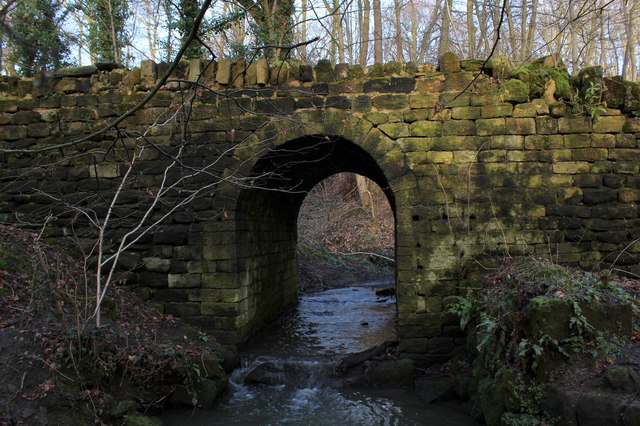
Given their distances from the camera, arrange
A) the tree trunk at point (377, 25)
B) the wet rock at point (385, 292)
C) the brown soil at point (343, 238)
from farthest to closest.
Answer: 1. the tree trunk at point (377, 25)
2. the brown soil at point (343, 238)
3. the wet rock at point (385, 292)

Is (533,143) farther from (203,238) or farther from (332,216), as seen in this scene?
(332,216)

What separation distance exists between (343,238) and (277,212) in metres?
9.00

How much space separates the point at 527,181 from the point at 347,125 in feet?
8.23

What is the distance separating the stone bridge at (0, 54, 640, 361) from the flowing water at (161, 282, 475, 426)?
0.66m

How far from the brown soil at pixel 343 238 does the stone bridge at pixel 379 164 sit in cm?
491

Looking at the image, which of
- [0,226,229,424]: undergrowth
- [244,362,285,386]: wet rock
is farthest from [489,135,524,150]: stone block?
[0,226,229,424]: undergrowth

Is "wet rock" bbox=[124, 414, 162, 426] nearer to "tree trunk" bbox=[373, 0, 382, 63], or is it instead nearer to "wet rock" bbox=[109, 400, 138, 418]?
"wet rock" bbox=[109, 400, 138, 418]

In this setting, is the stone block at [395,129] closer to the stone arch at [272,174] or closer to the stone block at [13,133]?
the stone arch at [272,174]

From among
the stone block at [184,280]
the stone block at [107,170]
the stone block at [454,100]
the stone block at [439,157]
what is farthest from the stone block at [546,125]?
the stone block at [107,170]

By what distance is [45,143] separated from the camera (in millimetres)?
6586

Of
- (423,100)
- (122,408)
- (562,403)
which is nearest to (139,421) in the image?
(122,408)

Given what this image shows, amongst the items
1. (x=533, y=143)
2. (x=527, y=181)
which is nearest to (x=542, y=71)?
(x=533, y=143)

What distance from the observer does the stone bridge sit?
585cm

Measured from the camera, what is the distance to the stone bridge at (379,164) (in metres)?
5.85
